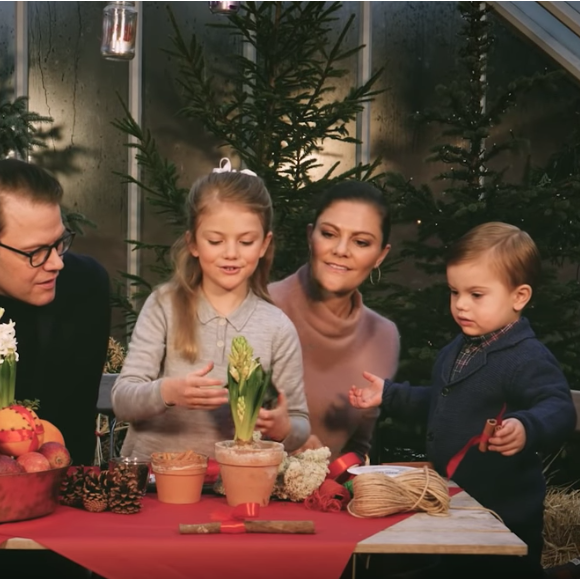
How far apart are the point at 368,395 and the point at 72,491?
1161 millimetres

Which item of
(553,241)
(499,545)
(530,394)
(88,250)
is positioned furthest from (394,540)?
(88,250)

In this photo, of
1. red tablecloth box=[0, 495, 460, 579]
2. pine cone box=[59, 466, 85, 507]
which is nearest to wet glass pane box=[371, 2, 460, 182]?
pine cone box=[59, 466, 85, 507]

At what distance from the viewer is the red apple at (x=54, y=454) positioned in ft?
7.54

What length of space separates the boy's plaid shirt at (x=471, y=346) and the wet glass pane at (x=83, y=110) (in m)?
5.57

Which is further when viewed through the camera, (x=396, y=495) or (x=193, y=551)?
(x=396, y=495)

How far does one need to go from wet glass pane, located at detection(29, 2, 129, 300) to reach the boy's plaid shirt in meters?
5.57

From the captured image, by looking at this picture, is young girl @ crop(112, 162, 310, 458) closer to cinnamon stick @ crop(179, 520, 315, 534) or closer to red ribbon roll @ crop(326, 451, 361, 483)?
red ribbon roll @ crop(326, 451, 361, 483)

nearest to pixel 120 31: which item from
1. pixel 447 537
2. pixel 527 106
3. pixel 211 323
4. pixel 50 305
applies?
pixel 527 106

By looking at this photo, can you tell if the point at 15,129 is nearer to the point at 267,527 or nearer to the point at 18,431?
the point at 18,431

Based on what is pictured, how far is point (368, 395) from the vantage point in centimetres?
325

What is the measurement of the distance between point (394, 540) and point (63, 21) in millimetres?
7202

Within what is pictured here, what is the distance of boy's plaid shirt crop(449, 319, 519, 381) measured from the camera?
3.19 metres

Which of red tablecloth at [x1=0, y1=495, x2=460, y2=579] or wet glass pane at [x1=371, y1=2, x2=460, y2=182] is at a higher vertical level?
wet glass pane at [x1=371, y1=2, x2=460, y2=182]

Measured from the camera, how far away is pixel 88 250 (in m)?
8.51
